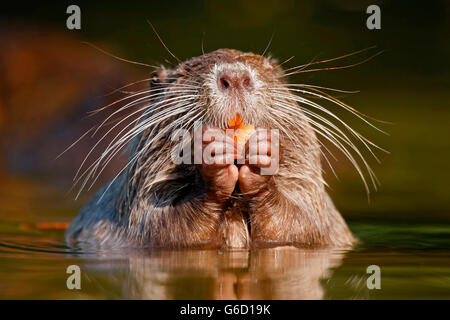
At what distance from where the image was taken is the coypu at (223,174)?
4.72 metres

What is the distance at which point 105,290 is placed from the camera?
3555mm

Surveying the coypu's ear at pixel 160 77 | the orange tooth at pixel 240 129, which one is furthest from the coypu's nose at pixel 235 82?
the coypu's ear at pixel 160 77

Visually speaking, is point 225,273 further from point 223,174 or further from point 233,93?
point 233,93

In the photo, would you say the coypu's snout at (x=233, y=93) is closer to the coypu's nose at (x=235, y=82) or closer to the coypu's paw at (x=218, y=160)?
the coypu's nose at (x=235, y=82)

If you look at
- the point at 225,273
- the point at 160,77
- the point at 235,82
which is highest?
the point at 160,77

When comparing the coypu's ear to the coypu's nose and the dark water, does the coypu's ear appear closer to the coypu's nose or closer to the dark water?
the coypu's nose

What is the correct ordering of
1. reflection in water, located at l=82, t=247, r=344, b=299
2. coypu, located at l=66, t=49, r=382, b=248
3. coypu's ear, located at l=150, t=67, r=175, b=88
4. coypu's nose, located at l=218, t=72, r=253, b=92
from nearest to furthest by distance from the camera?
reflection in water, located at l=82, t=247, r=344, b=299, coypu's nose, located at l=218, t=72, r=253, b=92, coypu, located at l=66, t=49, r=382, b=248, coypu's ear, located at l=150, t=67, r=175, b=88

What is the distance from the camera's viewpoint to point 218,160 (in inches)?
182

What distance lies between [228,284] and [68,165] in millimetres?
8584

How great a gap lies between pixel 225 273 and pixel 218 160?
2.88 ft

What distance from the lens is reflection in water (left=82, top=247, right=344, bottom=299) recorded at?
3.45m

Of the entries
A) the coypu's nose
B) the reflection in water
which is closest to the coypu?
the coypu's nose

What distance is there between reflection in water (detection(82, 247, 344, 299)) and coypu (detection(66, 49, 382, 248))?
0.24 meters

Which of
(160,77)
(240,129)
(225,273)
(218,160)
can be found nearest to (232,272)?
(225,273)
